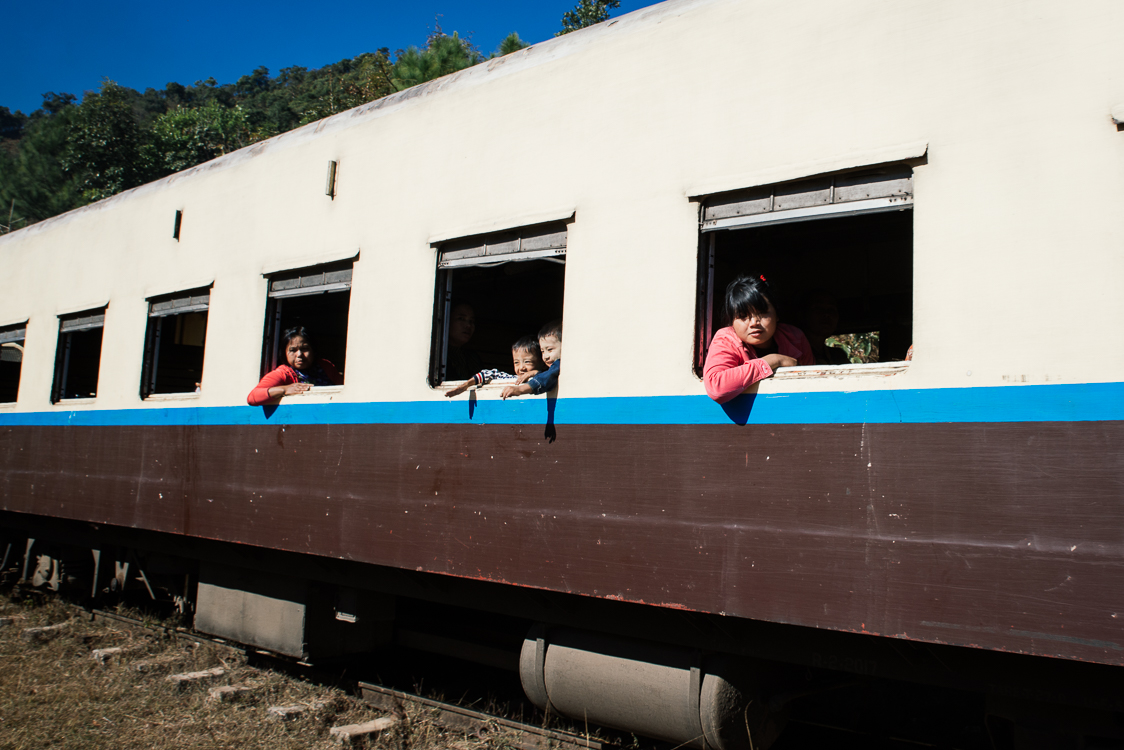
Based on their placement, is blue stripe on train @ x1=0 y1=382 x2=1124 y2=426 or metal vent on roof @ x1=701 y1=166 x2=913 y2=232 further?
metal vent on roof @ x1=701 y1=166 x2=913 y2=232

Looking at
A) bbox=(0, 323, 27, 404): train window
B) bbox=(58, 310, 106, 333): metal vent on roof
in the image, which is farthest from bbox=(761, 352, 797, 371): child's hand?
bbox=(0, 323, 27, 404): train window

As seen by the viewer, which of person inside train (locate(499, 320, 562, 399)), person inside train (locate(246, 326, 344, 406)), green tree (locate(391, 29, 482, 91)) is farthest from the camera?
green tree (locate(391, 29, 482, 91))

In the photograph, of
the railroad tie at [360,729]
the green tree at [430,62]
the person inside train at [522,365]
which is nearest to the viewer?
the person inside train at [522,365]

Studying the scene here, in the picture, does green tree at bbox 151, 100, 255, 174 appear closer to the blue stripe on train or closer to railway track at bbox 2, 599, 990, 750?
railway track at bbox 2, 599, 990, 750

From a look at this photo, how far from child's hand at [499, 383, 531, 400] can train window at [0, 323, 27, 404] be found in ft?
17.7

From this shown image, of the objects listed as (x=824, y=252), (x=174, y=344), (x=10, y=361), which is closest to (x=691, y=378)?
(x=824, y=252)

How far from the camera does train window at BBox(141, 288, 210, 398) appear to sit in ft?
17.8

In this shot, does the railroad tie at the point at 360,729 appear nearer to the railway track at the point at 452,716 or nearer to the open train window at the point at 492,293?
the railway track at the point at 452,716

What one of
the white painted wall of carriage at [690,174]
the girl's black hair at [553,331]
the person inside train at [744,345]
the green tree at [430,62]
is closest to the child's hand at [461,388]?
the white painted wall of carriage at [690,174]

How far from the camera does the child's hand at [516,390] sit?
3.54m

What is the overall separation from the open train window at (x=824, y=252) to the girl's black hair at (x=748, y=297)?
91 millimetres

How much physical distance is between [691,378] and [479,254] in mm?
Answer: 1283

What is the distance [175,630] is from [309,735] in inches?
92.3

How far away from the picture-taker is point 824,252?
528cm
